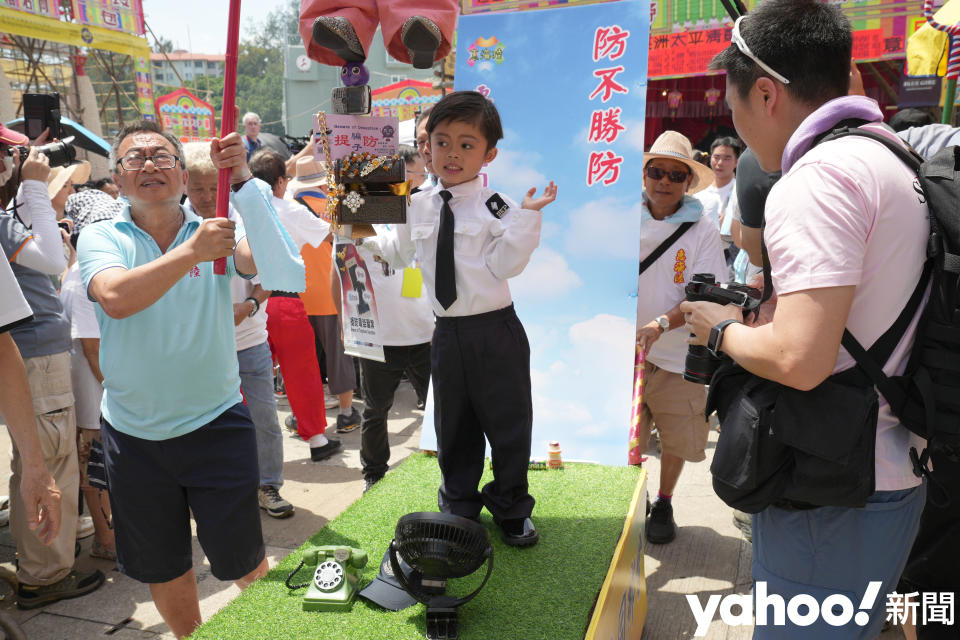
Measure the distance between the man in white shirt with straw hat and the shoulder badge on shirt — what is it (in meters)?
1.34

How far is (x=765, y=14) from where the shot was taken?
5.22 feet

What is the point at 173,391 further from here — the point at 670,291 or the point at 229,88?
the point at 670,291

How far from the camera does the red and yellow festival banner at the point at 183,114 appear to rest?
48.4 ft

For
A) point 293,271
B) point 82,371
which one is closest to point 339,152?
point 293,271

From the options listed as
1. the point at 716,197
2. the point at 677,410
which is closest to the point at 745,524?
A: the point at 677,410

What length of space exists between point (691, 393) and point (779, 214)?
2.31 metres

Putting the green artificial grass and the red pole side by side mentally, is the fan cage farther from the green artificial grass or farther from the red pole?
the red pole

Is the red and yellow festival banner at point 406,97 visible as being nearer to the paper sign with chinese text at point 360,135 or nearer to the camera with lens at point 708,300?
the paper sign with chinese text at point 360,135

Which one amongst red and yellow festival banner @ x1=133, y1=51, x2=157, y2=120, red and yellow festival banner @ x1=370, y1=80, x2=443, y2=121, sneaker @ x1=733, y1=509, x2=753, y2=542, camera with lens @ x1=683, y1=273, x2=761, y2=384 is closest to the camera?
camera with lens @ x1=683, y1=273, x2=761, y2=384

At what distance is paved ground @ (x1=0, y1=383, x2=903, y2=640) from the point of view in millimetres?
3117

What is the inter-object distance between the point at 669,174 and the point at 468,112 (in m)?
1.58

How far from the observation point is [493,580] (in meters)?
2.47

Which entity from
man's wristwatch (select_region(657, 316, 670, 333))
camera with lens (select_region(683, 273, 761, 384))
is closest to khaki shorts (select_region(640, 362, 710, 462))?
man's wristwatch (select_region(657, 316, 670, 333))

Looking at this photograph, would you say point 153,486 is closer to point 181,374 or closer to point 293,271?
point 181,374
